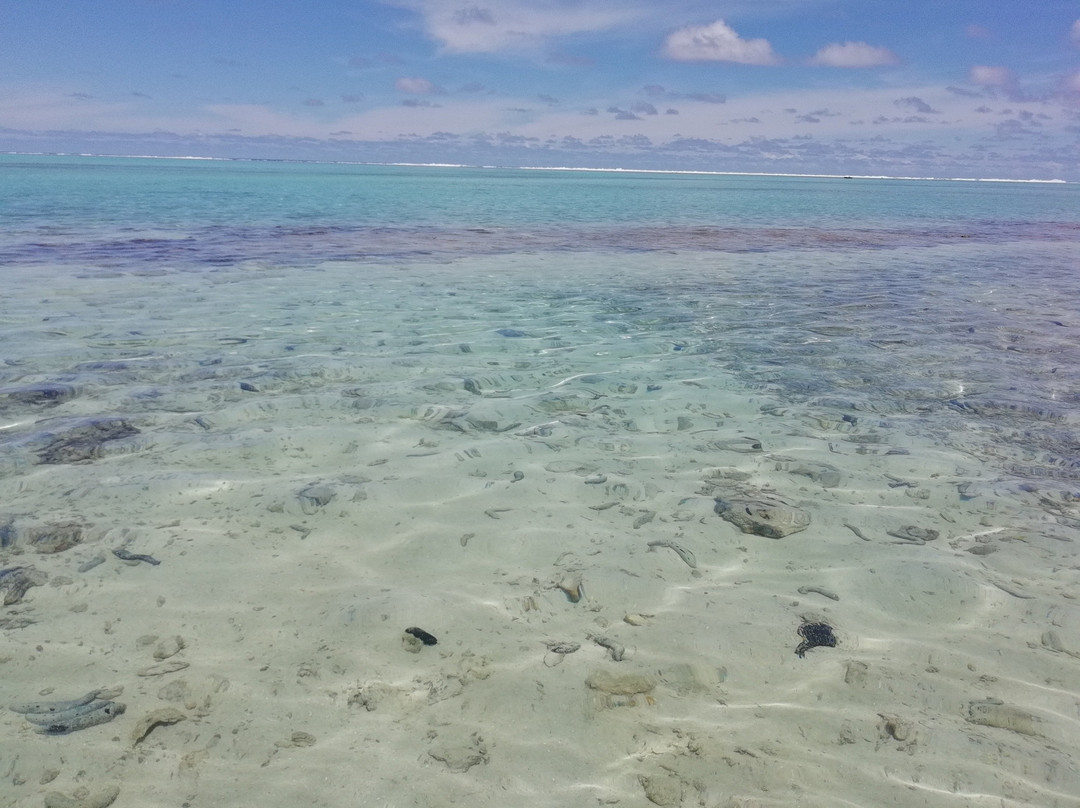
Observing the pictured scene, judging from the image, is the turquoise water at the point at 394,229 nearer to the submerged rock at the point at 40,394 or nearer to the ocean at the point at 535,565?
the ocean at the point at 535,565

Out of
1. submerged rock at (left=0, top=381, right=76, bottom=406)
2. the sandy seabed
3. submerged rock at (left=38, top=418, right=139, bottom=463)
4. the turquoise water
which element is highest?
the turquoise water

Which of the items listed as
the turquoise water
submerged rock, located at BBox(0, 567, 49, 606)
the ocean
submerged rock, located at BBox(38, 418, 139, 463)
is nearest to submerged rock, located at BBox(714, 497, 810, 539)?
the ocean

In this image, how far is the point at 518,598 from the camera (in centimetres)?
326

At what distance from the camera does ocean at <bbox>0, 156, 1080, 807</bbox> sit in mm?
2355

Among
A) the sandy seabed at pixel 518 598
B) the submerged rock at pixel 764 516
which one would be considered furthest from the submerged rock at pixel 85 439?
the submerged rock at pixel 764 516

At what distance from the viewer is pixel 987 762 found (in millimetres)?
2375

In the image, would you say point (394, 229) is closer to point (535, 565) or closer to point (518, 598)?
point (535, 565)

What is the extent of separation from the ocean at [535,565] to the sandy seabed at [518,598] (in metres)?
0.02

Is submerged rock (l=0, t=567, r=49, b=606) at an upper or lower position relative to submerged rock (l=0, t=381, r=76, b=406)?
lower

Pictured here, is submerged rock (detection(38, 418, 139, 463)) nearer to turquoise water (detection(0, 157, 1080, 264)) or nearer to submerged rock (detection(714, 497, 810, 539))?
submerged rock (detection(714, 497, 810, 539))

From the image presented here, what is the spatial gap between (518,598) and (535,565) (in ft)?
0.98

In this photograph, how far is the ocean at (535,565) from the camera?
2355mm

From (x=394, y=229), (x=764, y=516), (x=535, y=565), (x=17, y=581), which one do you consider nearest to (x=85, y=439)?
(x=17, y=581)

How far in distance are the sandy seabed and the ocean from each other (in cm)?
2
